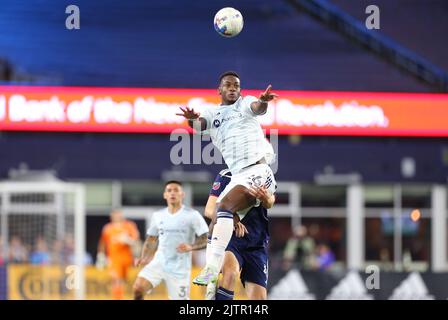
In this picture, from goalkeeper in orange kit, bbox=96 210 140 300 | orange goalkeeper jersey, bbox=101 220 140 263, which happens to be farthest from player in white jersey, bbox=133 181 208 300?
orange goalkeeper jersey, bbox=101 220 140 263

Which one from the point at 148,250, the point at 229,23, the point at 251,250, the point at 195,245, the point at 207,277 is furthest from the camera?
the point at 148,250

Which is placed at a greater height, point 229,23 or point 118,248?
point 229,23

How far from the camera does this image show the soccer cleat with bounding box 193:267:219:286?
9422 millimetres

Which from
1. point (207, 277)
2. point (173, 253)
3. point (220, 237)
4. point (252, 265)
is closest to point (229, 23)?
point (220, 237)

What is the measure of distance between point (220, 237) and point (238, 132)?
1119 millimetres

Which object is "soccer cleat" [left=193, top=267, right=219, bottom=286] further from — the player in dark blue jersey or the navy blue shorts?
the navy blue shorts

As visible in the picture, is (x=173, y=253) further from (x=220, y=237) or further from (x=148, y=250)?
(x=220, y=237)

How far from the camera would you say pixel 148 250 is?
41.9 feet

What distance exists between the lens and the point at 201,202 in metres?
25.7

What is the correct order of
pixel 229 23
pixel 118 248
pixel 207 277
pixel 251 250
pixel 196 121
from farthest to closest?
pixel 118 248
pixel 229 23
pixel 251 250
pixel 196 121
pixel 207 277

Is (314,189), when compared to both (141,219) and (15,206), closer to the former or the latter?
(141,219)

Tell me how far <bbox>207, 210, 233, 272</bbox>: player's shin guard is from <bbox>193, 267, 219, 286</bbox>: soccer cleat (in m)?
0.06

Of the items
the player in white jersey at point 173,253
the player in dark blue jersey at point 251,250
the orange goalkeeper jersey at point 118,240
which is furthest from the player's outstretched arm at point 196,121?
the orange goalkeeper jersey at point 118,240
